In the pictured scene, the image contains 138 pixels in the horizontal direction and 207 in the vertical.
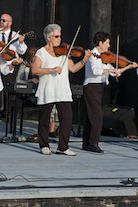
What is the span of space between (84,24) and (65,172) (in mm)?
4802

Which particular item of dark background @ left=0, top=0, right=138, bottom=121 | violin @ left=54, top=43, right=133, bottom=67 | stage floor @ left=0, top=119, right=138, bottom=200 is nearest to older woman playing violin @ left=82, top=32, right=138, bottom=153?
violin @ left=54, top=43, right=133, bottom=67

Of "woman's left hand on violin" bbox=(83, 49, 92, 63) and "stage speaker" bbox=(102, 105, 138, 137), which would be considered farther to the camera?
"stage speaker" bbox=(102, 105, 138, 137)

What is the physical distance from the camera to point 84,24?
24.7ft

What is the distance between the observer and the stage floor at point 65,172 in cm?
259

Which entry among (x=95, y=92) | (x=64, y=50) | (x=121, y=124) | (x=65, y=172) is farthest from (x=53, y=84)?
(x=121, y=124)


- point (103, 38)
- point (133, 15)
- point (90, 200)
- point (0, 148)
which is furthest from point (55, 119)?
point (90, 200)

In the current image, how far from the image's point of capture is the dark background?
672cm

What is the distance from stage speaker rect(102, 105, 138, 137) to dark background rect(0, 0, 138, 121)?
0.67 m

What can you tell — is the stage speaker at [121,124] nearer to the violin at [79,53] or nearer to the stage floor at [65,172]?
the stage floor at [65,172]

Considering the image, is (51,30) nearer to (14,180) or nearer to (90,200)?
(14,180)

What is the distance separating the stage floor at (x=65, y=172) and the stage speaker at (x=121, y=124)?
765 millimetres

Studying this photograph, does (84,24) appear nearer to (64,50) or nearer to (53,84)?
(64,50)

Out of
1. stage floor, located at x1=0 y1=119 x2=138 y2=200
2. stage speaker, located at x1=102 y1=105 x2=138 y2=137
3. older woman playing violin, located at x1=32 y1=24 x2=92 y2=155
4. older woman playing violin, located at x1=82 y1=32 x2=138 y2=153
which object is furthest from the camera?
stage speaker, located at x1=102 y1=105 x2=138 y2=137

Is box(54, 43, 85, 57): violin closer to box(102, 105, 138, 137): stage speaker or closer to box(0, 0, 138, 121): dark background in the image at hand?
box(102, 105, 138, 137): stage speaker
